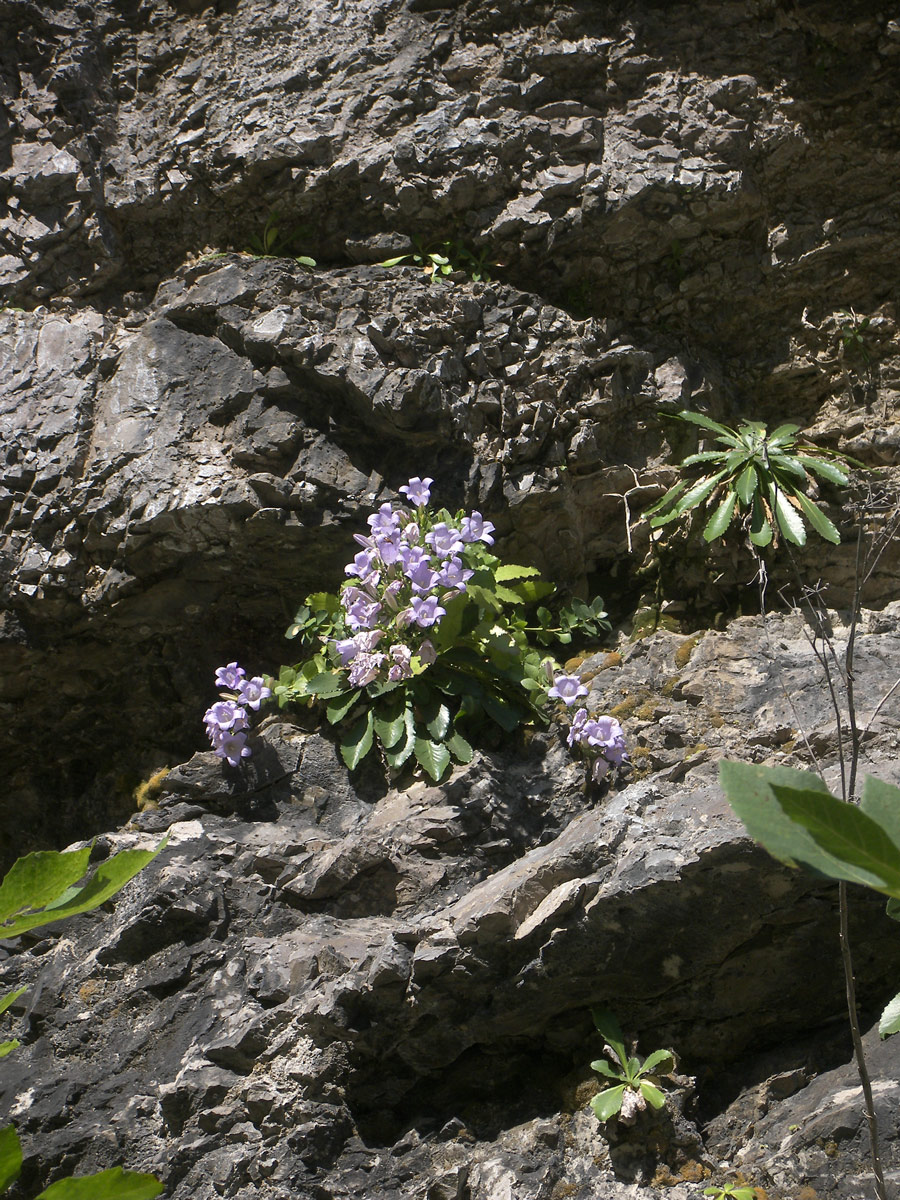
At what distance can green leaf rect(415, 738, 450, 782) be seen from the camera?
305 centimetres

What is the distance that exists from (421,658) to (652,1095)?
1.52m

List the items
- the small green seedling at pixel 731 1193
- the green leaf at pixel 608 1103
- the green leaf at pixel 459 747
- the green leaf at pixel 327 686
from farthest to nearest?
1. the green leaf at pixel 327 686
2. the green leaf at pixel 459 747
3. the green leaf at pixel 608 1103
4. the small green seedling at pixel 731 1193

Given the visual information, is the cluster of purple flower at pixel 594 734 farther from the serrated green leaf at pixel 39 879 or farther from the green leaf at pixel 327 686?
the serrated green leaf at pixel 39 879

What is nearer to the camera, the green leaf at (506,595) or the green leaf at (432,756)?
the green leaf at (432,756)

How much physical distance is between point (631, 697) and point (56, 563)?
2456 millimetres

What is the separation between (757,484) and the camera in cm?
371

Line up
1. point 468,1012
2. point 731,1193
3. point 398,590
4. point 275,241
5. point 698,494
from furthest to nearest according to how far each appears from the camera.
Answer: point 275,241 → point 698,494 → point 398,590 → point 468,1012 → point 731,1193

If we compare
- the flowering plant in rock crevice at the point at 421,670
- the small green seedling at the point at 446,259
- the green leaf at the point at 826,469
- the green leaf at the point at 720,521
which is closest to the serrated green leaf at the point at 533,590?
the flowering plant in rock crevice at the point at 421,670

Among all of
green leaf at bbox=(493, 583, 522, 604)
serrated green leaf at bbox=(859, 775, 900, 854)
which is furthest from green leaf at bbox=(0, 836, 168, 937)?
green leaf at bbox=(493, 583, 522, 604)

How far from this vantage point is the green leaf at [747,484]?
3.60 meters

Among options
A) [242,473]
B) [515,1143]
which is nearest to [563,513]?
[242,473]

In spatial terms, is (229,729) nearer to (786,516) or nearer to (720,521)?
(720,521)

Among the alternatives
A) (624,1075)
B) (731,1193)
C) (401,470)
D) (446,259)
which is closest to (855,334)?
(446,259)

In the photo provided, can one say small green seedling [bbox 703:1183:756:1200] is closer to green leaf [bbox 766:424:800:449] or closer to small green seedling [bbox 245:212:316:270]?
green leaf [bbox 766:424:800:449]
